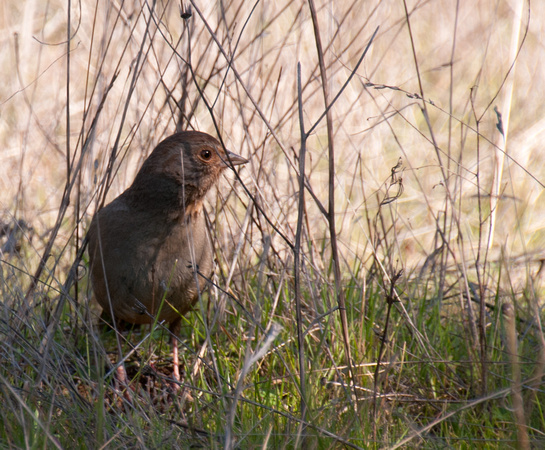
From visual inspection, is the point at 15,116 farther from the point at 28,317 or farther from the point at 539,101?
the point at 539,101

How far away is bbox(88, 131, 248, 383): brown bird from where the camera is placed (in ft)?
13.6

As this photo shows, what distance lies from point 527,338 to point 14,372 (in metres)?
2.57

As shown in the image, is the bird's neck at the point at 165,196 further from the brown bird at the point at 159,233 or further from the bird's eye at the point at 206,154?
the bird's eye at the point at 206,154

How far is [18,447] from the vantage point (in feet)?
8.29

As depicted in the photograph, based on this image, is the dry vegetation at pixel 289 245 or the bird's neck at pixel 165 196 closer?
the dry vegetation at pixel 289 245

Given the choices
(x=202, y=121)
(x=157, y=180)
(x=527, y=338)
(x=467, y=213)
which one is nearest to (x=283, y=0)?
(x=202, y=121)

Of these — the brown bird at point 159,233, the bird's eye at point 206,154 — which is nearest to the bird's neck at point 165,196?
the brown bird at point 159,233

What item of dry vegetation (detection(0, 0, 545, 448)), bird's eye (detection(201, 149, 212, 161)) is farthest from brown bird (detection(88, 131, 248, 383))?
dry vegetation (detection(0, 0, 545, 448))

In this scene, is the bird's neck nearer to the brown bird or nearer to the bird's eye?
the brown bird

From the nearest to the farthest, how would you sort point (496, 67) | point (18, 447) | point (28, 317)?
point (18, 447), point (28, 317), point (496, 67)

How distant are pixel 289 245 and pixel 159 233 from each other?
1.17 metres

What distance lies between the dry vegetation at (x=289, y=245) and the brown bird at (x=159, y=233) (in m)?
0.17

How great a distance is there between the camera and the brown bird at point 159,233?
13.6ft

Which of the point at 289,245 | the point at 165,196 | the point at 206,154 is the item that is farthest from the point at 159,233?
the point at 289,245
